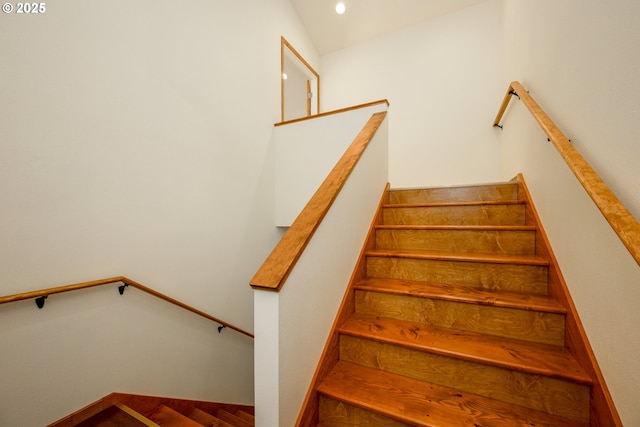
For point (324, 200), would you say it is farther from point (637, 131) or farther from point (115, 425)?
point (115, 425)

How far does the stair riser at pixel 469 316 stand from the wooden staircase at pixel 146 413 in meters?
1.40

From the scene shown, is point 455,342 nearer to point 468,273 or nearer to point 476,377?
point 476,377

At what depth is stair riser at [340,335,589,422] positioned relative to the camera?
0.98 meters

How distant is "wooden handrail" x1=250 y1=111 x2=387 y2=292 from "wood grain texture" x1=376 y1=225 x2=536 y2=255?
0.70 metres

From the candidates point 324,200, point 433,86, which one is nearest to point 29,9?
point 324,200

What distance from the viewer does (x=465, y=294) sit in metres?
1.38

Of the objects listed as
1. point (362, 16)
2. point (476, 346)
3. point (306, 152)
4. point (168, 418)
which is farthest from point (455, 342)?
point (362, 16)

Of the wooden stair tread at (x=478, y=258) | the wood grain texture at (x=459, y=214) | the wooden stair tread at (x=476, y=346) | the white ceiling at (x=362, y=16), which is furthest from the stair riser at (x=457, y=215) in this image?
the white ceiling at (x=362, y=16)

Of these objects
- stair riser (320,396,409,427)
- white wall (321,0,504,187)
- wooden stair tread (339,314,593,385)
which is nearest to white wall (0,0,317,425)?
stair riser (320,396,409,427)

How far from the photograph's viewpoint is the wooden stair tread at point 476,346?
1.02m

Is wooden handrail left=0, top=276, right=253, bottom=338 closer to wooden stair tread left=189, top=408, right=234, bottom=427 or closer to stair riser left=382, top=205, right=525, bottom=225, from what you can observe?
wooden stair tread left=189, top=408, right=234, bottom=427

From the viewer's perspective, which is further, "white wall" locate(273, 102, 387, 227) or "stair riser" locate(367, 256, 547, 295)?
"white wall" locate(273, 102, 387, 227)

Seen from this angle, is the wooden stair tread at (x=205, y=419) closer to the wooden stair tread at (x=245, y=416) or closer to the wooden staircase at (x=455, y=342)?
→ the wooden stair tread at (x=245, y=416)

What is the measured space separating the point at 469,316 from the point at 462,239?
0.59 meters
